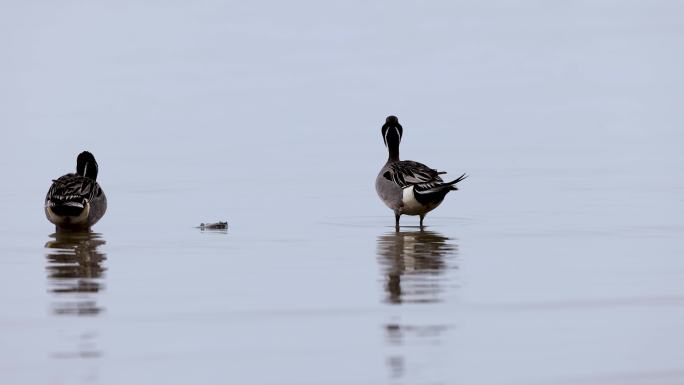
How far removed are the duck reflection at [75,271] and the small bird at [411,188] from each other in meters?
4.43

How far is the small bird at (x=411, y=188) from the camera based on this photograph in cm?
2061

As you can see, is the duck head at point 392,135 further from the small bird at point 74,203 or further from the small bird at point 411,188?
the small bird at point 74,203

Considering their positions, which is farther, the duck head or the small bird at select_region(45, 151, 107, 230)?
the duck head

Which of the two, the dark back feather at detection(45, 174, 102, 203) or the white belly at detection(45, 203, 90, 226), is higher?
the dark back feather at detection(45, 174, 102, 203)

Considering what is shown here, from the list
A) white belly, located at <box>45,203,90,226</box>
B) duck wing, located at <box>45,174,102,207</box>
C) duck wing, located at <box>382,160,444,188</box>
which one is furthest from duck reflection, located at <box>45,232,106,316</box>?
duck wing, located at <box>382,160,444,188</box>

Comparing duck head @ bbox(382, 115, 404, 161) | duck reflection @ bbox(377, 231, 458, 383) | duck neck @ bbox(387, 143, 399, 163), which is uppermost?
duck head @ bbox(382, 115, 404, 161)

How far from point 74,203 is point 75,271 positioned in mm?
4377

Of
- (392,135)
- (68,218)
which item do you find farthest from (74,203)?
(392,135)

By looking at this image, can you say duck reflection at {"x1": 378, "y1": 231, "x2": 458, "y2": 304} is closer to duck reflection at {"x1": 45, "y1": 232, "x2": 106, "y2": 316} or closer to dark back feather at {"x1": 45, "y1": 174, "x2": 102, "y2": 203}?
duck reflection at {"x1": 45, "y1": 232, "x2": 106, "y2": 316}

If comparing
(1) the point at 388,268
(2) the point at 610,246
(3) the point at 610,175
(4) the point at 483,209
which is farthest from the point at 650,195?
(1) the point at 388,268

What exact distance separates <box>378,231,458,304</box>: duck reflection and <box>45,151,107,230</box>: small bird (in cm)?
397

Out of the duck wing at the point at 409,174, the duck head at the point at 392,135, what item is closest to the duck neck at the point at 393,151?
the duck head at the point at 392,135

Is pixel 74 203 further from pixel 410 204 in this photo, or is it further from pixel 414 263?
pixel 414 263

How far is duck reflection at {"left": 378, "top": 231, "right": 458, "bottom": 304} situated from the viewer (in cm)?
1304
